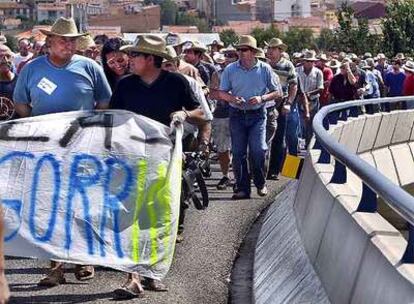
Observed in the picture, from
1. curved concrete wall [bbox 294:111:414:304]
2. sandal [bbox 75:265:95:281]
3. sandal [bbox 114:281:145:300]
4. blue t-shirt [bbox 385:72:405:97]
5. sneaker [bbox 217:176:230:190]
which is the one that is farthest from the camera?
blue t-shirt [bbox 385:72:405:97]

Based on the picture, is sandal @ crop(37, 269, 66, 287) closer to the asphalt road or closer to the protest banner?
the asphalt road

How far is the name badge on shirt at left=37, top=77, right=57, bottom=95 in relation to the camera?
9.12 meters

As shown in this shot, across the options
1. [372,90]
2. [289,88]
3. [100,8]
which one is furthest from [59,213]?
[100,8]

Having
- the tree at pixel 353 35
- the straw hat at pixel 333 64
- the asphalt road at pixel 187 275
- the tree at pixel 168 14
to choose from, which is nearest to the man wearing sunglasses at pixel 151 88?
the asphalt road at pixel 187 275

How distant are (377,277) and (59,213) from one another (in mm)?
3995

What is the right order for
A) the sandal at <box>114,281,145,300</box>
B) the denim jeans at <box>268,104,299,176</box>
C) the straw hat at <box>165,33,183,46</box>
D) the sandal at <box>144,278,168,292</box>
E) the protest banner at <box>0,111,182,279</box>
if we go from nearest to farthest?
the sandal at <box>114,281,145,300</box> → the protest banner at <box>0,111,182,279</box> → the sandal at <box>144,278,168,292</box> → the denim jeans at <box>268,104,299,176</box> → the straw hat at <box>165,33,183,46</box>

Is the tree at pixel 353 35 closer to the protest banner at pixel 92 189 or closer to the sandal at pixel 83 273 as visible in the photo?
the sandal at pixel 83 273

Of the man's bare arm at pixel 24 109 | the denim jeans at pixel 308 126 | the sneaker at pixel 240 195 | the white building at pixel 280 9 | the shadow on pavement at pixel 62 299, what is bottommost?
the white building at pixel 280 9

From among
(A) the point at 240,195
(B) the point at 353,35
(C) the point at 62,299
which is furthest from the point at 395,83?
(B) the point at 353,35

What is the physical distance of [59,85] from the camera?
359 inches

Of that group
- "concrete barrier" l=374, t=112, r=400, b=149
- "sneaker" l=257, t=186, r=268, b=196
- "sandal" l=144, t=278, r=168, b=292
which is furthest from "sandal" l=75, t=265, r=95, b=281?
"concrete barrier" l=374, t=112, r=400, b=149

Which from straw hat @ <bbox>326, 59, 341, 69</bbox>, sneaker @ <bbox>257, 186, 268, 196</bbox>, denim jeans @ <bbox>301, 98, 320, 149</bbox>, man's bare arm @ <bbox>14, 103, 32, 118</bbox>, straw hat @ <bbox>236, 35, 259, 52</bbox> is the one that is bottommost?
straw hat @ <bbox>326, 59, 341, 69</bbox>

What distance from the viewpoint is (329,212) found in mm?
6762

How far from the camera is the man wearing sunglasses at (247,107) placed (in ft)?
46.2
